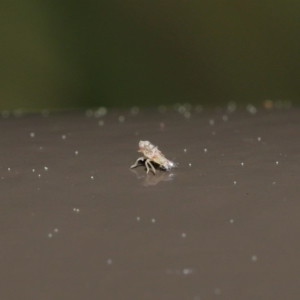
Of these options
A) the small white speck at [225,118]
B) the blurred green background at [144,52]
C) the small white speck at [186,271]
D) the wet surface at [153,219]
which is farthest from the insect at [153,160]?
the blurred green background at [144,52]

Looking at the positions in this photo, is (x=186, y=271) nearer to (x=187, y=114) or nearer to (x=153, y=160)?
(x=153, y=160)

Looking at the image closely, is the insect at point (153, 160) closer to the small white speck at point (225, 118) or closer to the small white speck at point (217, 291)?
the small white speck at point (217, 291)

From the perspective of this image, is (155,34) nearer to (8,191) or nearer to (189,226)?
(8,191)

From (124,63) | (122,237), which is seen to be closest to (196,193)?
(122,237)

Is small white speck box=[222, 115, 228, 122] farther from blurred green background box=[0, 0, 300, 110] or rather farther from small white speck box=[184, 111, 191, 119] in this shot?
blurred green background box=[0, 0, 300, 110]

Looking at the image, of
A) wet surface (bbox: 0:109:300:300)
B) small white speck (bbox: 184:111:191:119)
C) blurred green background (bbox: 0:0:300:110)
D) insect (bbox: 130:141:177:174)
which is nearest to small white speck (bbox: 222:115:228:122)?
small white speck (bbox: 184:111:191:119)

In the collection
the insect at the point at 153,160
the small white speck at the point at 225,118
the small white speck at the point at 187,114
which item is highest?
the small white speck at the point at 187,114
